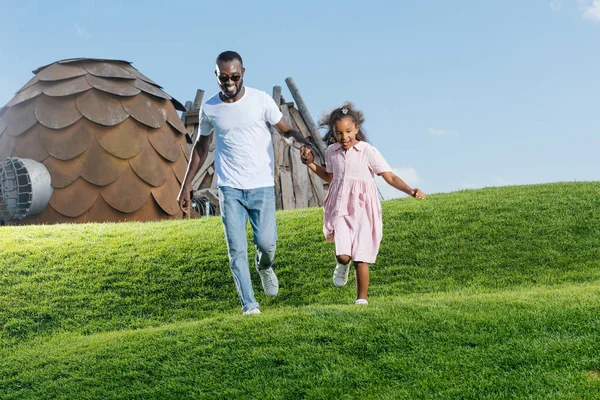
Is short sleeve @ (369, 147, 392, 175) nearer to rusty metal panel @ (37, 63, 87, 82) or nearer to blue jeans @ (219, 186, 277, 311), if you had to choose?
blue jeans @ (219, 186, 277, 311)

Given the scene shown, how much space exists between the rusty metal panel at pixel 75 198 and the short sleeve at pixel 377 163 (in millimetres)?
7101

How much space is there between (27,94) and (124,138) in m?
2.12

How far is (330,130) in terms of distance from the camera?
20.2 feet

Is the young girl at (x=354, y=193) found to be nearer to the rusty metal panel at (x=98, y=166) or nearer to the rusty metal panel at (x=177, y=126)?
the rusty metal panel at (x=98, y=166)

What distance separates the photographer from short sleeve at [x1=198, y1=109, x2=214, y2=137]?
19.1 feet

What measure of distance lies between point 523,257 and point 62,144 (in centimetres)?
780

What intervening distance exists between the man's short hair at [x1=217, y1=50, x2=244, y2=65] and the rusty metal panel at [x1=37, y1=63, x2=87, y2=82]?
7.24 m

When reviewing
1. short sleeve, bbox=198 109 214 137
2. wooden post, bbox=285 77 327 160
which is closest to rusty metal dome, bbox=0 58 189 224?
wooden post, bbox=285 77 327 160

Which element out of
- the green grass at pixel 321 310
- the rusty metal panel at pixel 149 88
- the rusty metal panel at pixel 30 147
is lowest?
the green grass at pixel 321 310

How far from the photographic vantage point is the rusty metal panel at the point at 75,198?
1170cm

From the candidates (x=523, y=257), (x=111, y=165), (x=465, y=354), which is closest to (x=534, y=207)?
(x=523, y=257)

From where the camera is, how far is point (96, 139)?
11.5 m

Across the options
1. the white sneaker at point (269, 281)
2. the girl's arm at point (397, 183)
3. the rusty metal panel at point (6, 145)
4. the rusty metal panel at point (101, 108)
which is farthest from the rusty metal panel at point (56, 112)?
the girl's arm at point (397, 183)

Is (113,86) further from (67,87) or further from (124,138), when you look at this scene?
(124,138)
